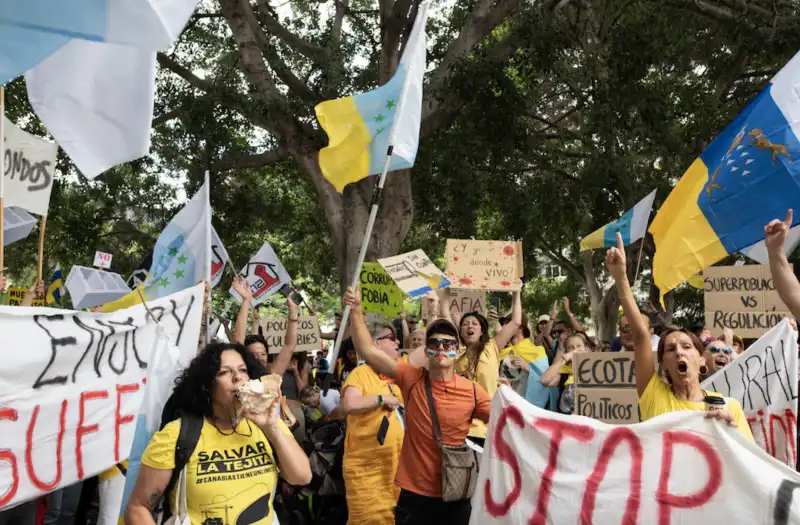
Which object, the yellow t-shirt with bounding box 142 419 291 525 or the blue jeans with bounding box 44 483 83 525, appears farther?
the blue jeans with bounding box 44 483 83 525

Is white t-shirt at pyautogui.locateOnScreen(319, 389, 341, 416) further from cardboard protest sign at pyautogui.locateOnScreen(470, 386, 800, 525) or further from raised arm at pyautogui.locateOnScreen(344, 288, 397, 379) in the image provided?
cardboard protest sign at pyautogui.locateOnScreen(470, 386, 800, 525)

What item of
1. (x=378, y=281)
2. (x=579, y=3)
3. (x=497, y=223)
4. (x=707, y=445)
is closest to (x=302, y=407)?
(x=378, y=281)

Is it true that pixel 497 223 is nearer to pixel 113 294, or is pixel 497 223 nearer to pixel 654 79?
pixel 654 79

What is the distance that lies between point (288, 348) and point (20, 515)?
167 centimetres

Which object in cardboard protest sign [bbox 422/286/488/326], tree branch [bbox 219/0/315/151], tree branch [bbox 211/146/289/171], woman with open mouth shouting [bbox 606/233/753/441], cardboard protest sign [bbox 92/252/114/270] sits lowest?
woman with open mouth shouting [bbox 606/233/753/441]

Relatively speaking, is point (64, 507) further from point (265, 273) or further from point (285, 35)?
point (285, 35)

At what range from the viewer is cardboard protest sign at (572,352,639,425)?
570 cm

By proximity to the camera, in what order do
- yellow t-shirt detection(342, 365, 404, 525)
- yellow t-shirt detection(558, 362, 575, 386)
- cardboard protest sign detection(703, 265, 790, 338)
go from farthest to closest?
1. cardboard protest sign detection(703, 265, 790, 338)
2. yellow t-shirt detection(558, 362, 575, 386)
3. yellow t-shirt detection(342, 365, 404, 525)

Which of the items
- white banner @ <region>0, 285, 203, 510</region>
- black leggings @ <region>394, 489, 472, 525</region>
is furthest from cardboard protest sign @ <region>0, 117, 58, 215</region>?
black leggings @ <region>394, 489, 472, 525</region>

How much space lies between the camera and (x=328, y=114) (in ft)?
23.6

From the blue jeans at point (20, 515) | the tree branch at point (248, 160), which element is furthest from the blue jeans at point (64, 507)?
the tree branch at point (248, 160)

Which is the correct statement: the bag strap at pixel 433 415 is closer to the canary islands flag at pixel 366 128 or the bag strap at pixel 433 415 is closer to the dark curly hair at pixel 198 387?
the dark curly hair at pixel 198 387

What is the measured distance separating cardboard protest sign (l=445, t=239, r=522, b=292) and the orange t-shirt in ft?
13.7

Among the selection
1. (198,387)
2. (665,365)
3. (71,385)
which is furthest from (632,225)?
(198,387)
